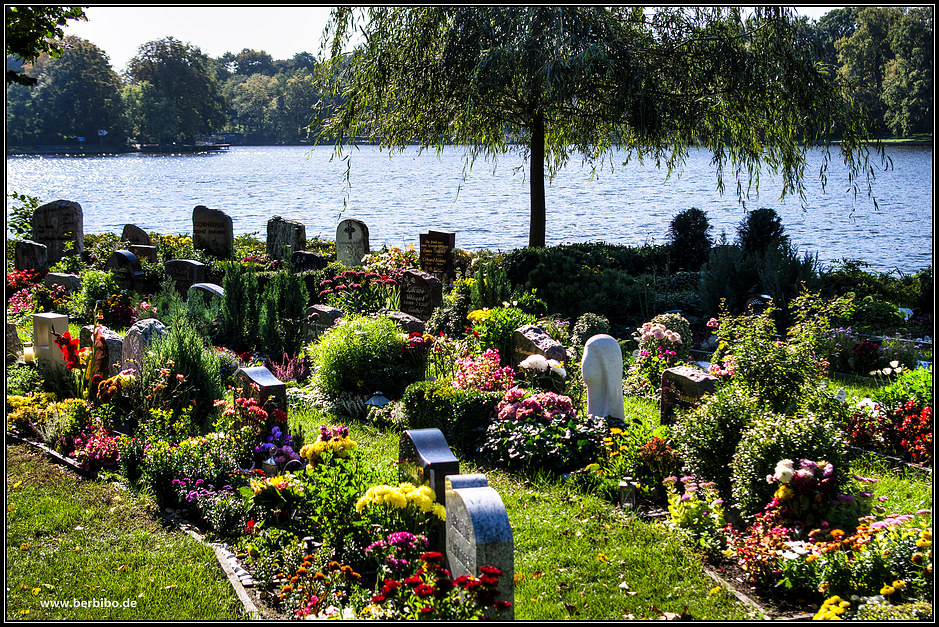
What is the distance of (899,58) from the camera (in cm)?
4569

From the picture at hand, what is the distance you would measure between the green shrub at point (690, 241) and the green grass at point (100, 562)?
45.0 feet

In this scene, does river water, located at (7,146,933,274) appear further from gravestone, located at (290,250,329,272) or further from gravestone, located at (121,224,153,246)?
gravestone, located at (121,224,153,246)

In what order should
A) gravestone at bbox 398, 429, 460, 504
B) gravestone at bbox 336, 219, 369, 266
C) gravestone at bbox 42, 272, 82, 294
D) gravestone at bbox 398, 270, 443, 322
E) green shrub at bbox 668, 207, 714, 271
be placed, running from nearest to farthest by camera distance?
gravestone at bbox 398, 429, 460, 504 → gravestone at bbox 398, 270, 443, 322 → gravestone at bbox 42, 272, 82, 294 → green shrub at bbox 668, 207, 714, 271 → gravestone at bbox 336, 219, 369, 266

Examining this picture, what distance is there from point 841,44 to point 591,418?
51.2 m

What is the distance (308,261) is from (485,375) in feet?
30.4

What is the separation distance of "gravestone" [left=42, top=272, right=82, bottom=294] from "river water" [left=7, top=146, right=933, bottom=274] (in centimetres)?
742

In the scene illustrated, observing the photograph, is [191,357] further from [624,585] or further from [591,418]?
[624,585]

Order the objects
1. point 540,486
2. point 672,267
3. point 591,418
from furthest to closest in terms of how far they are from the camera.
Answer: point 672,267 → point 591,418 → point 540,486

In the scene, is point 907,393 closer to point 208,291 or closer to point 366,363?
point 366,363

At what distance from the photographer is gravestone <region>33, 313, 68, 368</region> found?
31.3 feet

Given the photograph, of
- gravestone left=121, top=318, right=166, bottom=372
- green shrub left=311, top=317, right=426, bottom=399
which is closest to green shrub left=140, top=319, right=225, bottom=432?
gravestone left=121, top=318, right=166, bottom=372

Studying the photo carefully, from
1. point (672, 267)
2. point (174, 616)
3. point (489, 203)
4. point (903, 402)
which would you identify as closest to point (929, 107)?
point (489, 203)

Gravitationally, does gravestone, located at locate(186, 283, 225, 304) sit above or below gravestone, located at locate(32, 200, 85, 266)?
below

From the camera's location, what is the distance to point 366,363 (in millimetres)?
9242
